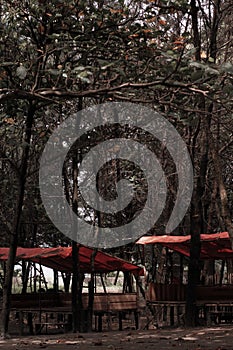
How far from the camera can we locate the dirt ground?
11.4m

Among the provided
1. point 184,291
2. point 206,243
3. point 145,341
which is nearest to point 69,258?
point 184,291

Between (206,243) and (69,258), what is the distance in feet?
11.7

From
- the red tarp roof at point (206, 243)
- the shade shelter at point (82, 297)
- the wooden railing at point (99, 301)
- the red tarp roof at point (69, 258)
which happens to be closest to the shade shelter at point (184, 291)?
the red tarp roof at point (206, 243)

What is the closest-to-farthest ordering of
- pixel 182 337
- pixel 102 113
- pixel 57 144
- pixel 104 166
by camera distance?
pixel 182 337
pixel 57 144
pixel 102 113
pixel 104 166

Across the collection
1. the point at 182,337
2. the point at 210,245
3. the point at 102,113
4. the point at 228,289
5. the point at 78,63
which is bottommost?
the point at 182,337

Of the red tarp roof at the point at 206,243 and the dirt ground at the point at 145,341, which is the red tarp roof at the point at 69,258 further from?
the dirt ground at the point at 145,341

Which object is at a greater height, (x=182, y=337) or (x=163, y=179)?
(x=163, y=179)

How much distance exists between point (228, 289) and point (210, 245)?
1.23m

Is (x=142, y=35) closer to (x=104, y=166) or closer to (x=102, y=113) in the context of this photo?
(x=102, y=113)

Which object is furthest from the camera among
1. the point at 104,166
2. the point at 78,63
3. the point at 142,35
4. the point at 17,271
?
the point at 17,271

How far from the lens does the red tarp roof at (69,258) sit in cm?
1722

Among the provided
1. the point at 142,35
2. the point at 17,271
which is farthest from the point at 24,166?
the point at 17,271

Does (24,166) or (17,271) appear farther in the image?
(17,271)

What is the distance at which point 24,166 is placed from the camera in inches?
541
